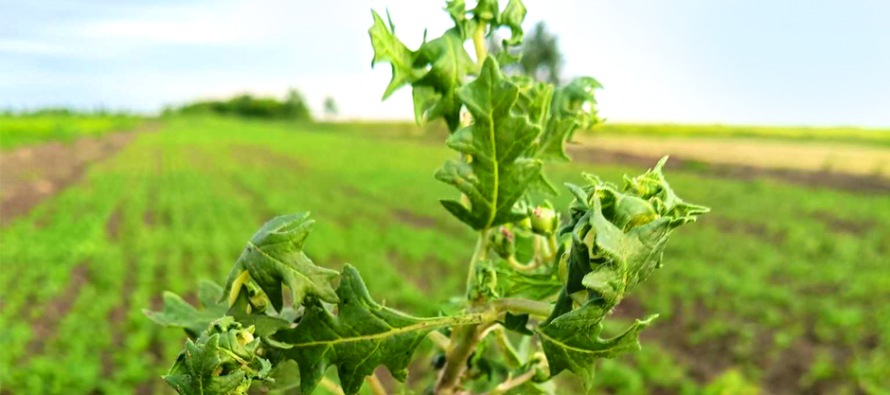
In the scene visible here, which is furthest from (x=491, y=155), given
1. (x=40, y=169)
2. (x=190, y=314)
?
(x=40, y=169)

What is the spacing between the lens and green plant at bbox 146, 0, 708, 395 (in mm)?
734

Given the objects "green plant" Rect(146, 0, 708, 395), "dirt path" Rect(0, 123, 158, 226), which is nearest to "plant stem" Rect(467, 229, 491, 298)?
"green plant" Rect(146, 0, 708, 395)

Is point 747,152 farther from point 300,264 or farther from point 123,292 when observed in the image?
point 300,264

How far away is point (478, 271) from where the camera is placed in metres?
0.99

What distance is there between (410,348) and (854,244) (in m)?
15.3

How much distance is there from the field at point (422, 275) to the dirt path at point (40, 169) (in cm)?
79

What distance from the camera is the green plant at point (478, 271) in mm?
734

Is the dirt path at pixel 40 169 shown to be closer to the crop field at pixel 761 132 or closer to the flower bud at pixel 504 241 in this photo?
the flower bud at pixel 504 241

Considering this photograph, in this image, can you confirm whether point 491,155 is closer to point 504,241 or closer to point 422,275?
point 504,241

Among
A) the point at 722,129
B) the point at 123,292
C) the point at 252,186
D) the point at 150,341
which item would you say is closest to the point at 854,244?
the point at 150,341

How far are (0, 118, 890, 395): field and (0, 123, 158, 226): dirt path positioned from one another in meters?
0.79

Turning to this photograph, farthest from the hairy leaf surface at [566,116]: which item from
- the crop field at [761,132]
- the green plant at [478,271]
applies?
the crop field at [761,132]

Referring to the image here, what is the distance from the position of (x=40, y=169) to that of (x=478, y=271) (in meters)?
31.1

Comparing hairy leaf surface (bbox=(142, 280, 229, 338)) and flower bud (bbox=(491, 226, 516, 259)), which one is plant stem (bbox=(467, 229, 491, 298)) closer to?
flower bud (bbox=(491, 226, 516, 259))
